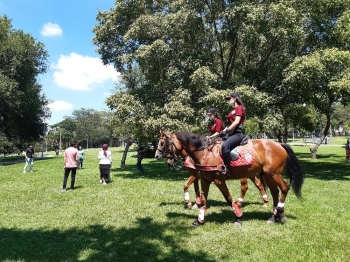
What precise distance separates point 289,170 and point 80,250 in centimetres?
609

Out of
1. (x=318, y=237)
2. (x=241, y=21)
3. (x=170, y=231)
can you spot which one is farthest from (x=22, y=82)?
(x=318, y=237)

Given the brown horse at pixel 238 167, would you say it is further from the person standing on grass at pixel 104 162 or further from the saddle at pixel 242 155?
the person standing on grass at pixel 104 162

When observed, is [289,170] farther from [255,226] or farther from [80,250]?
[80,250]

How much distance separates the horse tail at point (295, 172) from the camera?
8.73 m

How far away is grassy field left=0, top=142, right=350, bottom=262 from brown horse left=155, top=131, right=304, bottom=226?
67cm

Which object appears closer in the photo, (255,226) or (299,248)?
(299,248)

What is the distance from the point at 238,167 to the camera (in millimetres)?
8227

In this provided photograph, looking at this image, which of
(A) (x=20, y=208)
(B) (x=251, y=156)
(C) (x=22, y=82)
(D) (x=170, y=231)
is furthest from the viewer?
(C) (x=22, y=82)

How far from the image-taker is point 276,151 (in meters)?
8.60

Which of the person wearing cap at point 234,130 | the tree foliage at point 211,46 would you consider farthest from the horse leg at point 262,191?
the tree foliage at point 211,46

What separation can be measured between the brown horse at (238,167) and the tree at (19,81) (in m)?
29.2

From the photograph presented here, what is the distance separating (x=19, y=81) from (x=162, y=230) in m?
35.3

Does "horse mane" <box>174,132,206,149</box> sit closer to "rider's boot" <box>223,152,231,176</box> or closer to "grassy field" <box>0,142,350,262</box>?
"rider's boot" <box>223,152,231,176</box>

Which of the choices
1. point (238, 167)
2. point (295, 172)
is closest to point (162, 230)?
point (238, 167)
